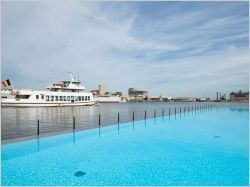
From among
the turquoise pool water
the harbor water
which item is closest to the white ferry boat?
the harbor water

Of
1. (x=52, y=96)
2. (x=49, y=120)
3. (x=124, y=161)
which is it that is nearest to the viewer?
(x=124, y=161)

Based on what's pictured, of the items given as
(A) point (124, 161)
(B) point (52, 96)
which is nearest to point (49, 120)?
(A) point (124, 161)

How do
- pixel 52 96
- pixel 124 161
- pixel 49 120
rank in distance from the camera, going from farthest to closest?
pixel 52 96 → pixel 49 120 → pixel 124 161

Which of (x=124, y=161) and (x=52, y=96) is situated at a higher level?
(x=52, y=96)

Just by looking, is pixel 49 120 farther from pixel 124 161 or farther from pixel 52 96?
pixel 52 96

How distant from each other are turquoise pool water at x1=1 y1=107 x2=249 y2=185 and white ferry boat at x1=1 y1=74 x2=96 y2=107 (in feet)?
127

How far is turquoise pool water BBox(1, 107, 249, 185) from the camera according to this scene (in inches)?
350

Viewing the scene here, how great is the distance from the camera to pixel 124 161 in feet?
36.9

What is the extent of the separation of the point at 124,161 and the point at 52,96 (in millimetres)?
47687

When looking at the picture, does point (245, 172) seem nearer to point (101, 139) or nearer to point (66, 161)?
point (66, 161)

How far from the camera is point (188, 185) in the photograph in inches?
332

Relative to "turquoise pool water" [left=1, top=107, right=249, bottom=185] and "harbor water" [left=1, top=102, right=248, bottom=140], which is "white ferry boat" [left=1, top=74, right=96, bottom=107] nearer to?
"harbor water" [left=1, top=102, right=248, bottom=140]

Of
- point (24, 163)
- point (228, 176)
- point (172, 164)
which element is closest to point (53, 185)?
point (24, 163)

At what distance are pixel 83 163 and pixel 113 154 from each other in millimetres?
2326
